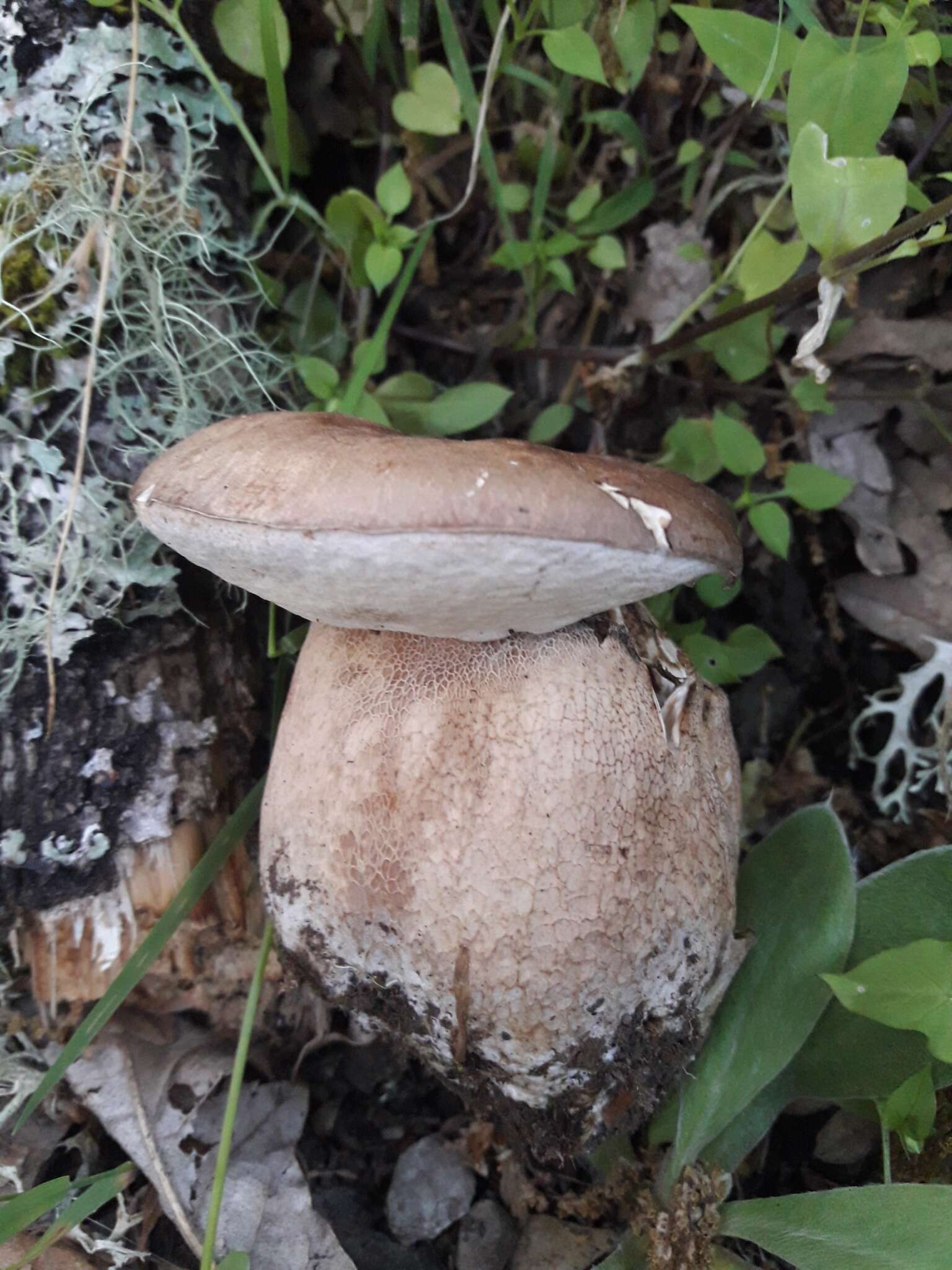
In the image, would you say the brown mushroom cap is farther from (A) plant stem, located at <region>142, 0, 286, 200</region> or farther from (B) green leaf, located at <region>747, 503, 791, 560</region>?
(A) plant stem, located at <region>142, 0, 286, 200</region>

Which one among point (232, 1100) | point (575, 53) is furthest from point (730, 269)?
point (232, 1100)

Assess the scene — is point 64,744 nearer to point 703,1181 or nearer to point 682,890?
point 682,890

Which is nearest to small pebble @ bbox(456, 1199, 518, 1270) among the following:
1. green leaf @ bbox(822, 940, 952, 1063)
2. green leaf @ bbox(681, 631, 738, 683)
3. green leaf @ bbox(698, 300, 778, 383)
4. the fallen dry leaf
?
the fallen dry leaf

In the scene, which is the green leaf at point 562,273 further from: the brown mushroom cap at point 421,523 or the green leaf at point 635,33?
the brown mushroom cap at point 421,523

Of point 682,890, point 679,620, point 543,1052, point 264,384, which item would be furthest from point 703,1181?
point 264,384

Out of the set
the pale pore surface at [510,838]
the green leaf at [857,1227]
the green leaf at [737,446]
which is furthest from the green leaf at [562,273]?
the green leaf at [857,1227]

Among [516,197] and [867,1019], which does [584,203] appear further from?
[867,1019]
